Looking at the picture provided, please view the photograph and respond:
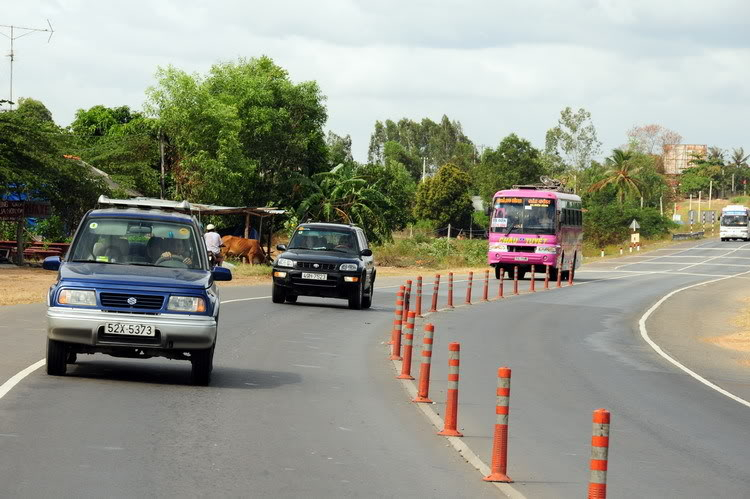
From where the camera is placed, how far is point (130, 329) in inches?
489

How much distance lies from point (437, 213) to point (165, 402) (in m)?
89.0

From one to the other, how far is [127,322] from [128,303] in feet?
0.66

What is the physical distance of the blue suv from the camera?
488 inches

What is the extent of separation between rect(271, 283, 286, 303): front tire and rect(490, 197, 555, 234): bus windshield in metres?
20.6

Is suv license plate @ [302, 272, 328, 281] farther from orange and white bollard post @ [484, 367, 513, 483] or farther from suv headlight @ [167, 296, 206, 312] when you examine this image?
orange and white bollard post @ [484, 367, 513, 483]

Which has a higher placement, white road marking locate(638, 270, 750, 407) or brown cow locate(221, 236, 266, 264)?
brown cow locate(221, 236, 266, 264)

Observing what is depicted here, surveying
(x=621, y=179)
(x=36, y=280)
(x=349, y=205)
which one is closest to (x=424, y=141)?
(x=621, y=179)

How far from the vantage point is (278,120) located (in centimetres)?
6041

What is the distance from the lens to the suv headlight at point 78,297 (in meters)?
12.5

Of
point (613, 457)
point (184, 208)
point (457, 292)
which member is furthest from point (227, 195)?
point (613, 457)

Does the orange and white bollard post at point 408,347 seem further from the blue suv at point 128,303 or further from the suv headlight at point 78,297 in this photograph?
the suv headlight at point 78,297

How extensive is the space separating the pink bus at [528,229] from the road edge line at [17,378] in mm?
33968

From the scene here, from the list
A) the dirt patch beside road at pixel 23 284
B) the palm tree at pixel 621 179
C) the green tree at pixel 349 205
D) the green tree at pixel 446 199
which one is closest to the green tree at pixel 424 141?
the palm tree at pixel 621 179

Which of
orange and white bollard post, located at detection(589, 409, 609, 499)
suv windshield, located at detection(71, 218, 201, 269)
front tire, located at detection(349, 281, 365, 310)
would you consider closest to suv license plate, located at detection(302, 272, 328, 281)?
front tire, located at detection(349, 281, 365, 310)
